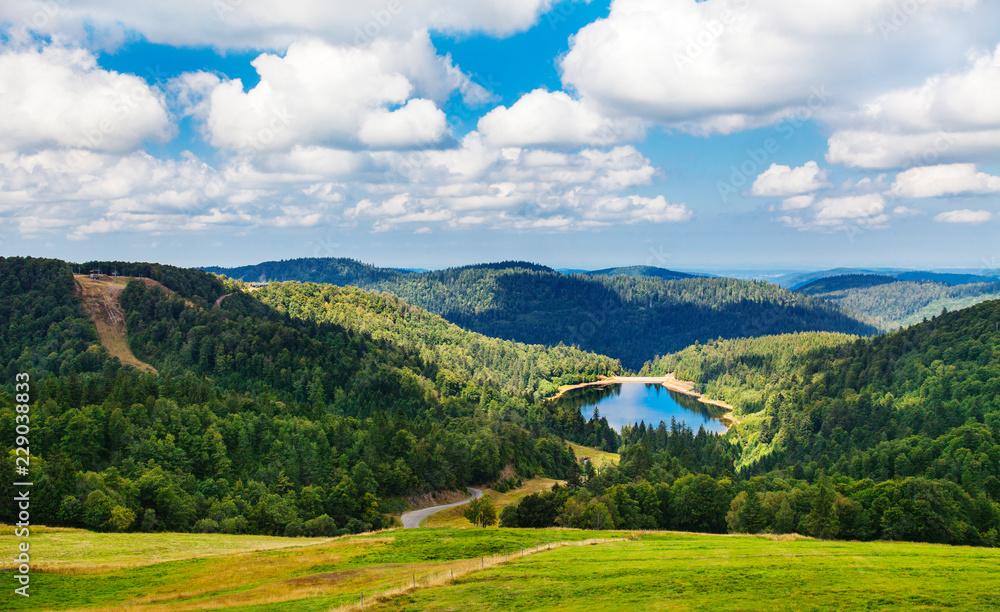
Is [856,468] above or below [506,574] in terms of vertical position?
below

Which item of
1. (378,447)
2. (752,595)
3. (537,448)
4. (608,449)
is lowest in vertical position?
(608,449)

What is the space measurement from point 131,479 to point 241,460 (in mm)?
22188

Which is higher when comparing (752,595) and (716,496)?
(752,595)

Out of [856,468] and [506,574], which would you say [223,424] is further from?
[856,468]

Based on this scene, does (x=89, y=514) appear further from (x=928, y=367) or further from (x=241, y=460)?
(x=928, y=367)

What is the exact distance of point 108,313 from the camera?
17238 centimetres

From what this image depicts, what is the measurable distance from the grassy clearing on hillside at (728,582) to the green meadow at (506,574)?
0.34ft

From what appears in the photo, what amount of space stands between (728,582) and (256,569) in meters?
31.9

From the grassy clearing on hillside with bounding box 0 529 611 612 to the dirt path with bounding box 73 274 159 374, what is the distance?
386 feet

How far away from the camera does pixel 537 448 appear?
14512 centimetres

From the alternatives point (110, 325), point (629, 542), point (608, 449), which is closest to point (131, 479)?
point (629, 542)

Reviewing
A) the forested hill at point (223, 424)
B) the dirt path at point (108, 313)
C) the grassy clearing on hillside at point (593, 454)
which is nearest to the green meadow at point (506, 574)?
the forested hill at point (223, 424)

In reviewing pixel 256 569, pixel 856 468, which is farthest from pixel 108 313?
pixel 856 468

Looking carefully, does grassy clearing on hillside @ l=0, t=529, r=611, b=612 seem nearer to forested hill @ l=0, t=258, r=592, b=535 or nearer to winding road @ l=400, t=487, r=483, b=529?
forested hill @ l=0, t=258, r=592, b=535
